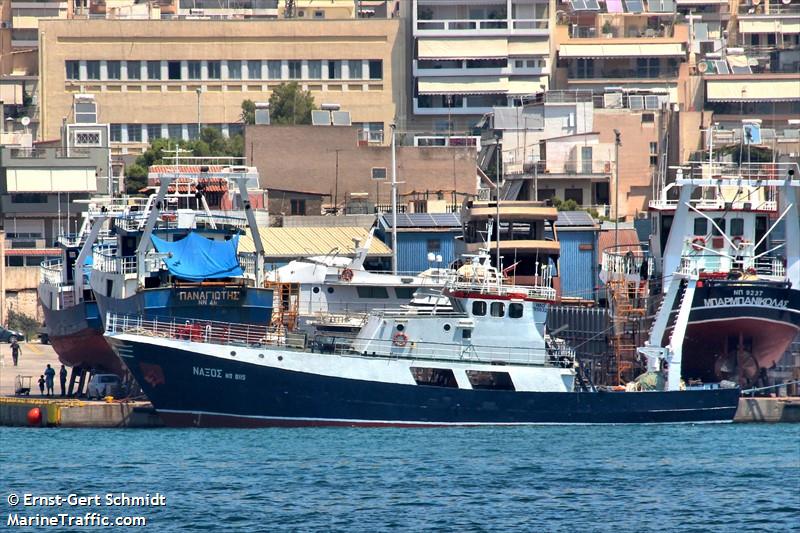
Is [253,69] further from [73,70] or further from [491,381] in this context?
[491,381]

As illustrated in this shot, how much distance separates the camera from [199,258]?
63.3 m

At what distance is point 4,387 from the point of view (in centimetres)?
6888

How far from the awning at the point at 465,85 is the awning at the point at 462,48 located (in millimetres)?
1344

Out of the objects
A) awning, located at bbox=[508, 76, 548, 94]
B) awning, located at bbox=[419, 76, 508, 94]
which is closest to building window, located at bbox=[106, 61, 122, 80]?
awning, located at bbox=[419, 76, 508, 94]

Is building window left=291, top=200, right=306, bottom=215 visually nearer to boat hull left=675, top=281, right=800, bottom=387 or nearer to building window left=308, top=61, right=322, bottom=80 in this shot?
building window left=308, top=61, right=322, bottom=80

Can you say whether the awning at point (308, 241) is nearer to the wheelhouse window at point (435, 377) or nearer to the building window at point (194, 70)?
the wheelhouse window at point (435, 377)

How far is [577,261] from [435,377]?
20519 millimetres

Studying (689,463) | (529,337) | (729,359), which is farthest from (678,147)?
(689,463)

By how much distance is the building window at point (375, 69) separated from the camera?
116m

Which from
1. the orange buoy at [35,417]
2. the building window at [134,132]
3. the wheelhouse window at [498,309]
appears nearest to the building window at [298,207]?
the building window at [134,132]

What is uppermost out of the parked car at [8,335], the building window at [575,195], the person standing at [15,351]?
the building window at [575,195]

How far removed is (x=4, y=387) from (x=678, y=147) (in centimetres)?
4325

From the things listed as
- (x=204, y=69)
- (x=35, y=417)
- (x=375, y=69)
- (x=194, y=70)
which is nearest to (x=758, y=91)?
(x=375, y=69)

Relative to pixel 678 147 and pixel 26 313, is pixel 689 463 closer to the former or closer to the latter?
pixel 26 313
